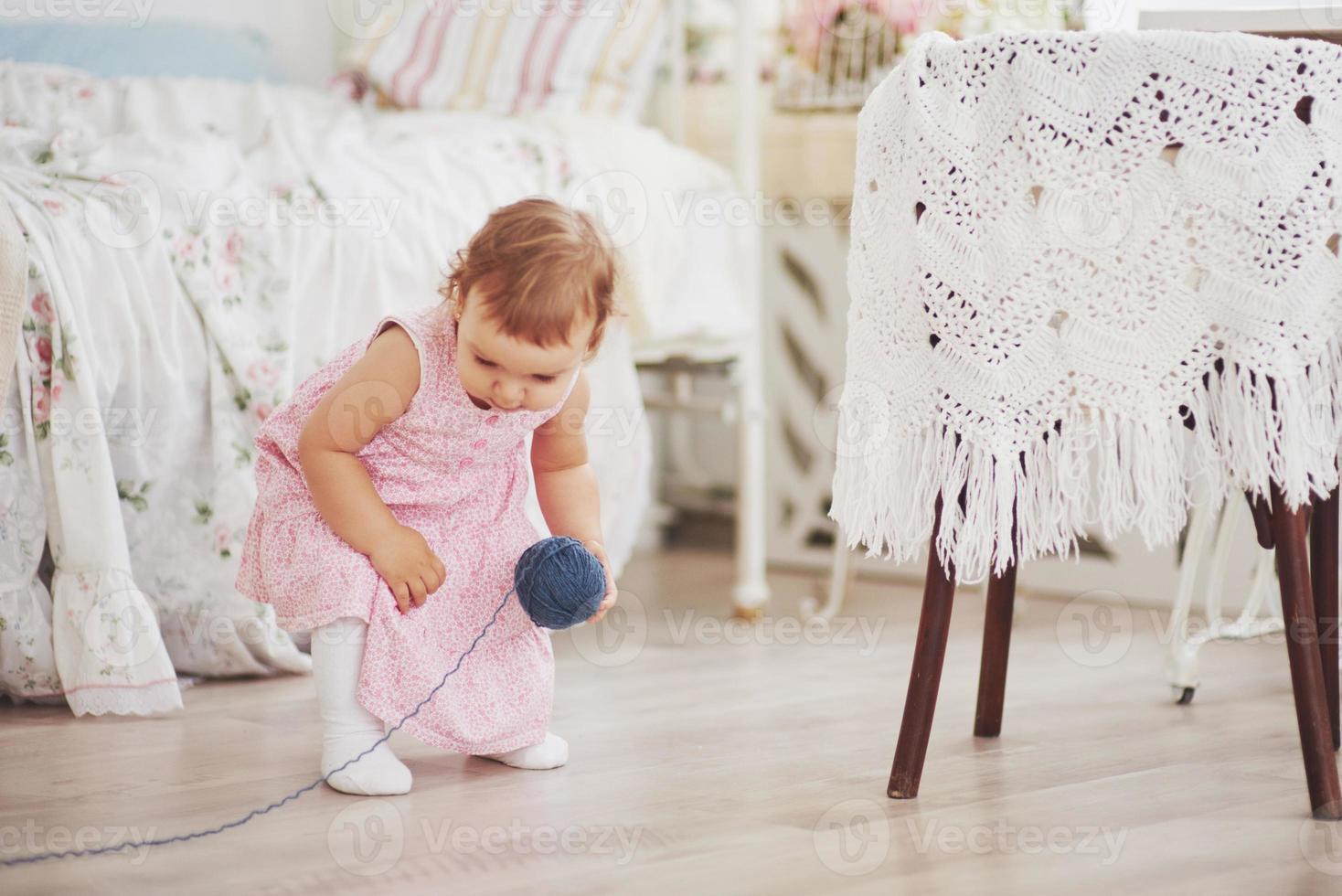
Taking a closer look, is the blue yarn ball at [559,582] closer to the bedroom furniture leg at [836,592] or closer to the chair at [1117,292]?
the chair at [1117,292]

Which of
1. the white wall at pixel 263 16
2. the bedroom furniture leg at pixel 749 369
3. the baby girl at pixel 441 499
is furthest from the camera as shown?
the white wall at pixel 263 16

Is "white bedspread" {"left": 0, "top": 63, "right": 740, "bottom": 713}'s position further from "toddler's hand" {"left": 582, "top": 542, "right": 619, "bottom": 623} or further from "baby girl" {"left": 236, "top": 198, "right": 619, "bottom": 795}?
"toddler's hand" {"left": 582, "top": 542, "right": 619, "bottom": 623}

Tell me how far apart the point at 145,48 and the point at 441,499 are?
1.44 metres

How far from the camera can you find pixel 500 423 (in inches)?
56.2

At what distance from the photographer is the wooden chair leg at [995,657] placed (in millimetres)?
1543

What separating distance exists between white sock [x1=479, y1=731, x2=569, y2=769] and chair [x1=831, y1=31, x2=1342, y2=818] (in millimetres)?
407

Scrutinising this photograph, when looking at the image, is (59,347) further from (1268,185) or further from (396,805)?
(1268,185)

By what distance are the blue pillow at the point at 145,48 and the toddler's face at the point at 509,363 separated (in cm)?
138

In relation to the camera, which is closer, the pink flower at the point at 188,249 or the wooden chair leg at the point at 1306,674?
the wooden chair leg at the point at 1306,674

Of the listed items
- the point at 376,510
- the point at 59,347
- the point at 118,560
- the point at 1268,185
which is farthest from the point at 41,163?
the point at 1268,185

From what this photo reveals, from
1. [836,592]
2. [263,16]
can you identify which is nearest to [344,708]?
[836,592]

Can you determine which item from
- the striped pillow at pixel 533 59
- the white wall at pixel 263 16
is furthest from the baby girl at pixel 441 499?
the white wall at pixel 263 16

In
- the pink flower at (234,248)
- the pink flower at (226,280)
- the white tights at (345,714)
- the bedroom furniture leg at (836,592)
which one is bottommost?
the bedroom furniture leg at (836,592)

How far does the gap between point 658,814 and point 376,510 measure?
38cm
